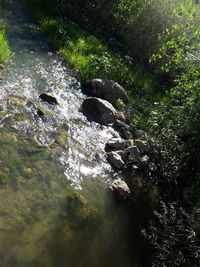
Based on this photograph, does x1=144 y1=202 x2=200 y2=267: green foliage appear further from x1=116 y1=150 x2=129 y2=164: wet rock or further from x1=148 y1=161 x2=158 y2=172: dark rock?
x1=116 y1=150 x2=129 y2=164: wet rock

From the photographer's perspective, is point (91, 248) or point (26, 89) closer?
point (91, 248)

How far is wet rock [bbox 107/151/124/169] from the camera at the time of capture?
6.37 m

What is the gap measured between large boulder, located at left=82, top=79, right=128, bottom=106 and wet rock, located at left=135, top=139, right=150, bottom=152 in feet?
7.24

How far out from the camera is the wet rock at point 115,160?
6374mm

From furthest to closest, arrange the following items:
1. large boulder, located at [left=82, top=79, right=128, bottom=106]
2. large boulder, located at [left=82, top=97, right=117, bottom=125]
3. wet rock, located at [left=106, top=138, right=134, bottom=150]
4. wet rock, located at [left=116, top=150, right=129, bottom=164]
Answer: large boulder, located at [left=82, top=79, right=128, bottom=106] → large boulder, located at [left=82, top=97, right=117, bottom=125] → wet rock, located at [left=106, top=138, right=134, bottom=150] → wet rock, located at [left=116, top=150, right=129, bottom=164]

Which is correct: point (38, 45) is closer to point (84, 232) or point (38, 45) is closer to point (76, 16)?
point (76, 16)

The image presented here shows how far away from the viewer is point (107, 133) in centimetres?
757

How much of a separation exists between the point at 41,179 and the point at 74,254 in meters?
1.55

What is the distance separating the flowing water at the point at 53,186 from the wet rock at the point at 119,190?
167mm

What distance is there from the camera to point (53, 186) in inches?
196

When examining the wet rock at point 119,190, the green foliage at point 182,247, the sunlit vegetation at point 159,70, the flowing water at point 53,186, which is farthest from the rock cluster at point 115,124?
the green foliage at point 182,247

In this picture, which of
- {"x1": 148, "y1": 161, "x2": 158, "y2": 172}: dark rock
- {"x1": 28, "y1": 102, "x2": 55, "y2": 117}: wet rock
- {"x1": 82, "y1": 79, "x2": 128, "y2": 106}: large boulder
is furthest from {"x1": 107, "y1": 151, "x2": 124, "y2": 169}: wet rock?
{"x1": 82, "y1": 79, "x2": 128, "y2": 106}: large boulder

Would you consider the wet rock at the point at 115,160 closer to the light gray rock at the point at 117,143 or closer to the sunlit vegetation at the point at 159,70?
the light gray rock at the point at 117,143

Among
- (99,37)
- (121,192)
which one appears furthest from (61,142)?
(99,37)
